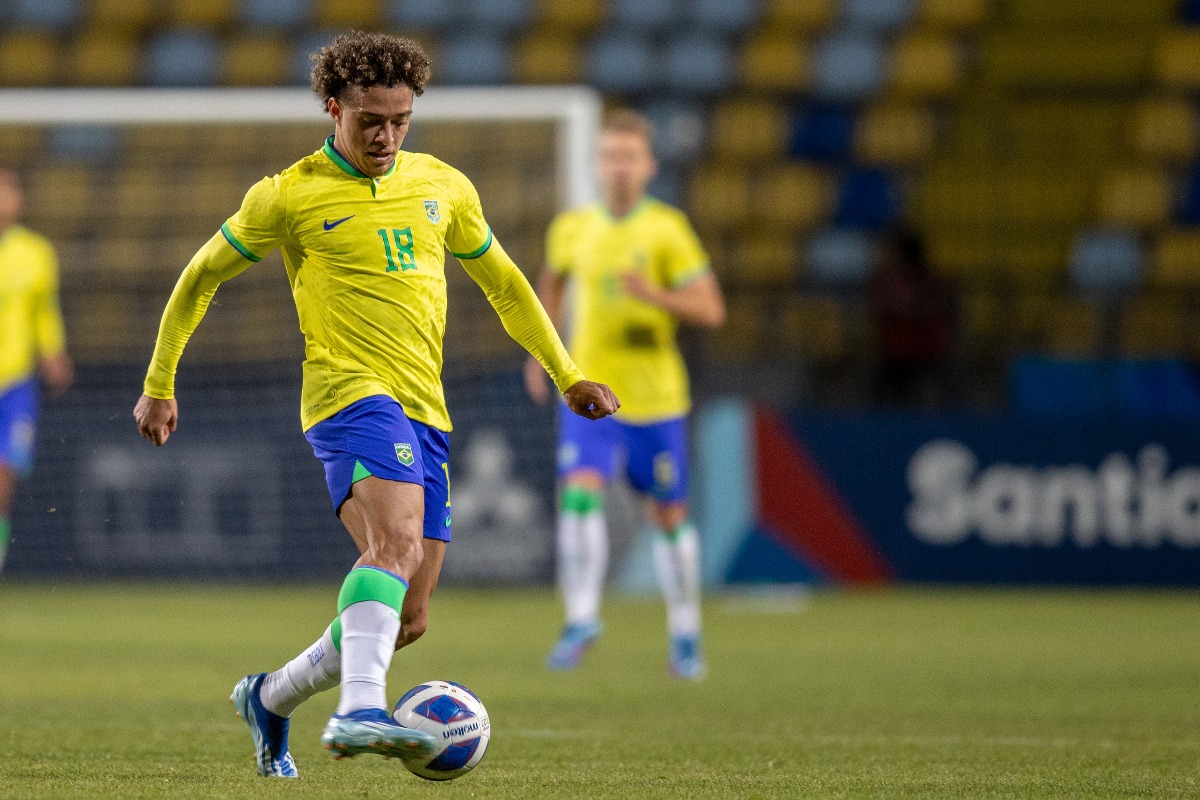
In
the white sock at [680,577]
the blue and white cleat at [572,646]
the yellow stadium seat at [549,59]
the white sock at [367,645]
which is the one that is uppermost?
the yellow stadium seat at [549,59]

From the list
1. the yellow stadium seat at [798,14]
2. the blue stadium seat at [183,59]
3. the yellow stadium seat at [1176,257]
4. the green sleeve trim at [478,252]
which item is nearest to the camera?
the green sleeve trim at [478,252]

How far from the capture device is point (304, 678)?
14.1 ft

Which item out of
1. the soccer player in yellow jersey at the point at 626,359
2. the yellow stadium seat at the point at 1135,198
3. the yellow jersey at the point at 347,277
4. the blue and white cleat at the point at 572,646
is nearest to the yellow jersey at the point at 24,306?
the soccer player in yellow jersey at the point at 626,359

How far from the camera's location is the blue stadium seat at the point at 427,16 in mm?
16062

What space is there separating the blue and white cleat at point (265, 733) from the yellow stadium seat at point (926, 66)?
1237cm

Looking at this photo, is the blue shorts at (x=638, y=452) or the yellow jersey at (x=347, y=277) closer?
the yellow jersey at (x=347, y=277)

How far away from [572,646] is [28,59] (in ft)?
33.1

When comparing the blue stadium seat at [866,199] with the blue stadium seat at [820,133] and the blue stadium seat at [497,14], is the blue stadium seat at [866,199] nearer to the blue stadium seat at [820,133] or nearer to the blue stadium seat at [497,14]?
the blue stadium seat at [820,133]

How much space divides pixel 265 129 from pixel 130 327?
1.72m

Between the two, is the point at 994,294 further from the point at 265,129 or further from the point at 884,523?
the point at 265,129

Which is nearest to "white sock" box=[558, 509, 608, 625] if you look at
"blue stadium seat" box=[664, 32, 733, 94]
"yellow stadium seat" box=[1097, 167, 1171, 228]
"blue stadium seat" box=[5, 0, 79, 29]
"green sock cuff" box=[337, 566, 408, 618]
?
"green sock cuff" box=[337, 566, 408, 618]

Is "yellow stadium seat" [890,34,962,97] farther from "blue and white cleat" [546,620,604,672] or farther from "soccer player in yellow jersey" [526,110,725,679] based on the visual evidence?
"blue and white cleat" [546,620,604,672]

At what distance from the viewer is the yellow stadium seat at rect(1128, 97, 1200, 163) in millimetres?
15133

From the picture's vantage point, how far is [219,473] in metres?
11.6
